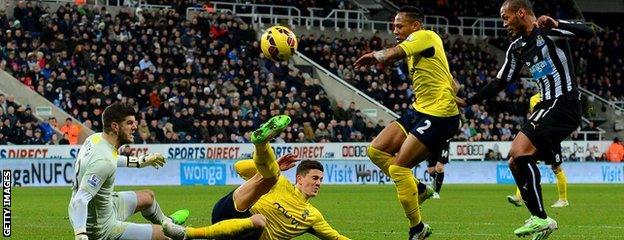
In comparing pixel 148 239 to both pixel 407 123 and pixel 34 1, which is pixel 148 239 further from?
pixel 34 1

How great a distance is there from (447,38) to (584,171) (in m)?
11.5

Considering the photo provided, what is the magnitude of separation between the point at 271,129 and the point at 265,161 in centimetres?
45

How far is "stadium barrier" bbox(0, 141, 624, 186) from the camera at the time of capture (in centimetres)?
3023

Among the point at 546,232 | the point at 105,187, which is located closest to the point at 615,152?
the point at 546,232

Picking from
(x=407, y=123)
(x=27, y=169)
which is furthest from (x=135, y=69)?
(x=407, y=123)

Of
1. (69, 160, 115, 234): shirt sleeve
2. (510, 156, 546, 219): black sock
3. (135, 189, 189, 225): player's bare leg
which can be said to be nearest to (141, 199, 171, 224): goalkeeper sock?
(135, 189, 189, 225): player's bare leg

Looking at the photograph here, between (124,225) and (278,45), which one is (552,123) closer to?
(124,225)

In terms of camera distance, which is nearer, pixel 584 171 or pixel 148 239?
pixel 148 239

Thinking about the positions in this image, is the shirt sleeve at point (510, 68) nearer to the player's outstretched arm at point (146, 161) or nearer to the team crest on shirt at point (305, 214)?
Answer: the team crest on shirt at point (305, 214)

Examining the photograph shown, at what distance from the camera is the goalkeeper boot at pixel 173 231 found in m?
10.1

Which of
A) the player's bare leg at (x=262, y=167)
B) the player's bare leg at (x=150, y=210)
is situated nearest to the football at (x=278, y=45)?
the player's bare leg at (x=150, y=210)

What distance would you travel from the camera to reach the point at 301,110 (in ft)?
122

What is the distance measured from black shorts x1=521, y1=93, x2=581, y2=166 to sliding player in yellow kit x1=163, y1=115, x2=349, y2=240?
228 cm

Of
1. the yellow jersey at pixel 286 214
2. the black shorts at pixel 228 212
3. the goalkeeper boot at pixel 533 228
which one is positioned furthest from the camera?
the goalkeeper boot at pixel 533 228
